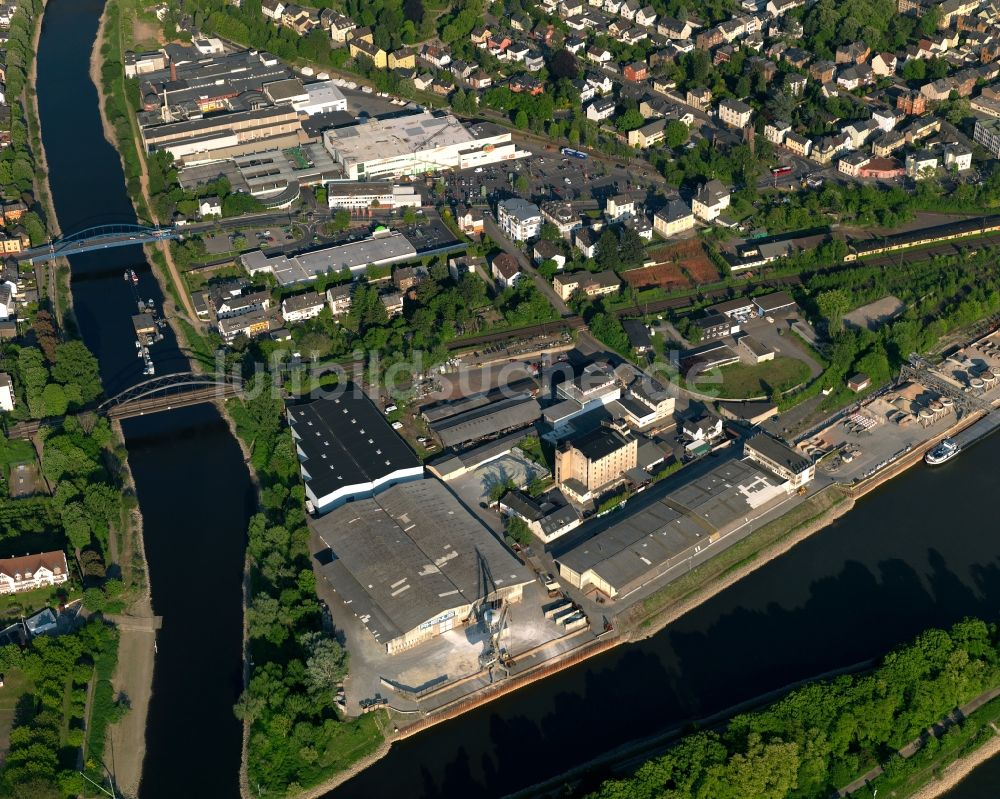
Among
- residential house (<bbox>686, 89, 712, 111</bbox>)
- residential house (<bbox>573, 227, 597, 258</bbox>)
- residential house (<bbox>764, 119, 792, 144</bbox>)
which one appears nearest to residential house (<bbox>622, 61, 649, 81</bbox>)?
residential house (<bbox>686, 89, 712, 111</bbox>)

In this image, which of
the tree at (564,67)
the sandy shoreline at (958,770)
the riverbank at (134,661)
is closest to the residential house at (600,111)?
the tree at (564,67)

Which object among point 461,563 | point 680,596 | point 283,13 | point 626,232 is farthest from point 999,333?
point 283,13

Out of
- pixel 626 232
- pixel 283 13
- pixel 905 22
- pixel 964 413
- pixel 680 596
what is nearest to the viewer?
pixel 680 596

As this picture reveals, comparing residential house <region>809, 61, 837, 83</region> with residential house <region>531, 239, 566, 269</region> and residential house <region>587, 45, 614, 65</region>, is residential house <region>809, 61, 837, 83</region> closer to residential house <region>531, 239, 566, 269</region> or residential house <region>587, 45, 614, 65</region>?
residential house <region>587, 45, 614, 65</region>

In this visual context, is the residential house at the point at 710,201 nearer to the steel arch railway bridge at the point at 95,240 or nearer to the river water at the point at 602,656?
the river water at the point at 602,656

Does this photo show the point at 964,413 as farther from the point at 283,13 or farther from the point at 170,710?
the point at 283,13

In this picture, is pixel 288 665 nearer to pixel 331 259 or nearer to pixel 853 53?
pixel 331 259
